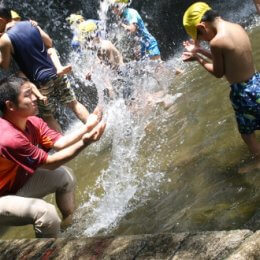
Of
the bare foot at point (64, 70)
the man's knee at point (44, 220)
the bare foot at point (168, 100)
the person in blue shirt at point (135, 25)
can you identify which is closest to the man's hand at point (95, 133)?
the man's knee at point (44, 220)

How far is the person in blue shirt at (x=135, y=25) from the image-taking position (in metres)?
7.27

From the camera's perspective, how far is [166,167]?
4871mm

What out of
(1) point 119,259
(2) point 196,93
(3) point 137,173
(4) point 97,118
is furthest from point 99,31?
(1) point 119,259

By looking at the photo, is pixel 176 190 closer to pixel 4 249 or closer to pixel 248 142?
pixel 248 142

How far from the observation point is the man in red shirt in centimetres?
390

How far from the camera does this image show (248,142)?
404 cm

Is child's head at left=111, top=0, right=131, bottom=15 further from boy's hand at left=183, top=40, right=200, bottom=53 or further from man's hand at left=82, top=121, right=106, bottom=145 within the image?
man's hand at left=82, top=121, right=106, bottom=145

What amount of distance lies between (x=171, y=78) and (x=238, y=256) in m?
6.10

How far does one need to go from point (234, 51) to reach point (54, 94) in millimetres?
2486

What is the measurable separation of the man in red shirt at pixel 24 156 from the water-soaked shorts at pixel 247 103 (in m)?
1.08

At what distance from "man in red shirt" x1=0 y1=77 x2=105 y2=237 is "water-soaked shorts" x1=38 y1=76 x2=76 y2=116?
1116 mm

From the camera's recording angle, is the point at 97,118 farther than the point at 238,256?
Yes

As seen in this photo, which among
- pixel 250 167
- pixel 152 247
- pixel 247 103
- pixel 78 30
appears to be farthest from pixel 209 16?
pixel 78 30

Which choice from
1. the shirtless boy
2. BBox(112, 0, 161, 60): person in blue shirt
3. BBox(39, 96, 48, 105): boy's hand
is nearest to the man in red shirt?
BBox(39, 96, 48, 105): boy's hand
